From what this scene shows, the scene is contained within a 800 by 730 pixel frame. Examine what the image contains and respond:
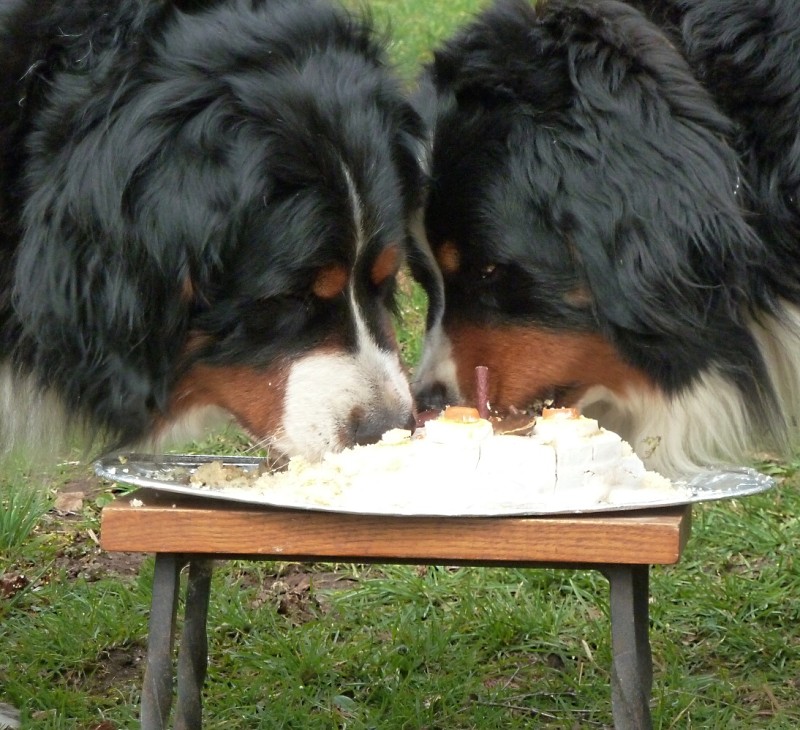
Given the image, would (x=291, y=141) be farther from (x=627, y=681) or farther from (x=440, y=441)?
(x=627, y=681)

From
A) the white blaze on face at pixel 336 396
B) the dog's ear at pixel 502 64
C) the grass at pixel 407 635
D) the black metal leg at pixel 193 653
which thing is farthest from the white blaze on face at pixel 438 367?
the black metal leg at pixel 193 653

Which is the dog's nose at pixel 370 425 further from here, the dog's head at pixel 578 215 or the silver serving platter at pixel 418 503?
the dog's head at pixel 578 215

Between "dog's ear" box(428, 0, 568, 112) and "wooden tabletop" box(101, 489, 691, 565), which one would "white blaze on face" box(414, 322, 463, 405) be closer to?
"dog's ear" box(428, 0, 568, 112)

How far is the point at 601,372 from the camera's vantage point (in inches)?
120

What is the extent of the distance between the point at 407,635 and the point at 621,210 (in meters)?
1.61

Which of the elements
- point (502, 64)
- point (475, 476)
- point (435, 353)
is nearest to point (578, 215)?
point (502, 64)

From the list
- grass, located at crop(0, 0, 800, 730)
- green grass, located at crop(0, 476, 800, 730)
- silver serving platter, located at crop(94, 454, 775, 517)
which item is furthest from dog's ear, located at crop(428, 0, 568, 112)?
green grass, located at crop(0, 476, 800, 730)

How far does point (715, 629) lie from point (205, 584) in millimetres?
1865

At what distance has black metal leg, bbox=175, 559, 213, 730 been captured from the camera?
272 cm

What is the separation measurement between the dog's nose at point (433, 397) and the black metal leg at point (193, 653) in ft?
2.46

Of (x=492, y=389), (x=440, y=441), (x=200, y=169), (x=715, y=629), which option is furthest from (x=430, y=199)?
(x=715, y=629)

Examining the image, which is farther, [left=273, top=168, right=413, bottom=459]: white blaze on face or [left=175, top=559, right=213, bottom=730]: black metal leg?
[left=175, top=559, right=213, bottom=730]: black metal leg

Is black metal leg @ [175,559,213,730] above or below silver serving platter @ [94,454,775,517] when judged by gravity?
below

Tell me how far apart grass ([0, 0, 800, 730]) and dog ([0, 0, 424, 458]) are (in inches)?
21.9
